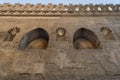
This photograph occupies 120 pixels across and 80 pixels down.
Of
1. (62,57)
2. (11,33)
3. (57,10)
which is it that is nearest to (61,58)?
(62,57)

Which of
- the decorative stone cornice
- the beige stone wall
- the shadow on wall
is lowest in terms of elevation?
the beige stone wall

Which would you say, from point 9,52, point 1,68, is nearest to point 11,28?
point 9,52

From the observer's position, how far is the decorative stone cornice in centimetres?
884

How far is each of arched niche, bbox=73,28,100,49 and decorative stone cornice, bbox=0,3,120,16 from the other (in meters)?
1.11

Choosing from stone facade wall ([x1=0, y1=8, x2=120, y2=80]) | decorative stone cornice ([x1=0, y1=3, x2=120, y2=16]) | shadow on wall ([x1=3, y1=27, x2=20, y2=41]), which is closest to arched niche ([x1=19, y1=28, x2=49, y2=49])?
stone facade wall ([x1=0, y1=8, x2=120, y2=80])

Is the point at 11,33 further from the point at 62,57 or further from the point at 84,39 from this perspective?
the point at 84,39

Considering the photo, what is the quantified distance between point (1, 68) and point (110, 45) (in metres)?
4.12

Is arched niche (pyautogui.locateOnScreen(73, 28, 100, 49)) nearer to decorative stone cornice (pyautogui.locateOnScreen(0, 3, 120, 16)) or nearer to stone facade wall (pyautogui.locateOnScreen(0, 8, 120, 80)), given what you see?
stone facade wall (pyautogui.locateOnScreen(0, 8, 120, 80))

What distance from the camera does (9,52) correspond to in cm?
683

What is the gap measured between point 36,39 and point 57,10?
186 cm

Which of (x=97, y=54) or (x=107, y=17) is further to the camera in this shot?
(x=107, y=17)

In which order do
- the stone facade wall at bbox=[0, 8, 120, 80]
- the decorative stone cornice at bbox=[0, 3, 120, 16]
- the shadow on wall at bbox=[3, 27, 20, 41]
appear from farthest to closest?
the decorative stone cornice at bbox=[0, 3, 120, 16] < the shadow on wall at bbox=[3, 27, 20, 41] < the stone facade wall at bbox=[0, 8, 120, 80]

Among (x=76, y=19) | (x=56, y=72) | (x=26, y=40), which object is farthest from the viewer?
(x=76, y=19)

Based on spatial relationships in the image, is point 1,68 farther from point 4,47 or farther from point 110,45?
point 110,45
